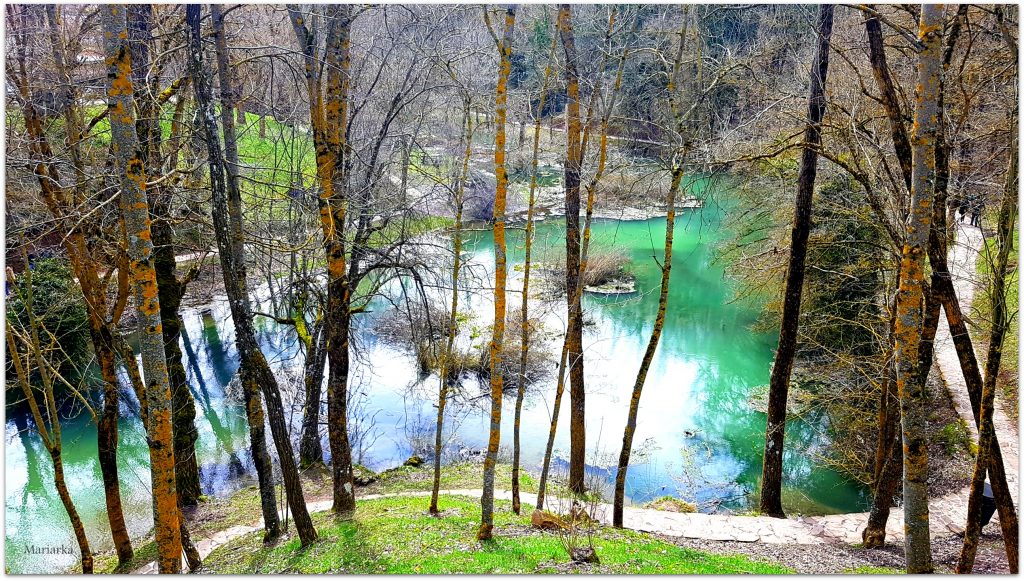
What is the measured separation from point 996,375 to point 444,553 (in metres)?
6.08

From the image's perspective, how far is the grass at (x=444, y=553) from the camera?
7.29 metres

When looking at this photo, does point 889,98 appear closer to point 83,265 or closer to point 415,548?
point 415,548

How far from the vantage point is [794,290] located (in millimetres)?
10141

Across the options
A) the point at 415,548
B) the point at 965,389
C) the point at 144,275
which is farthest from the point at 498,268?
the point at 965,389

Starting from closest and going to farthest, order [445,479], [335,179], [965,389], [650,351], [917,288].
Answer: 1. [917,288]
2. [335,179]
3. [650,351]
4. [445,479]
5. [965,389]

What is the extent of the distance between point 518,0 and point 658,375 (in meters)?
12.6

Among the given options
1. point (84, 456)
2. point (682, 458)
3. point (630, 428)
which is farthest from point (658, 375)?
point (84, 456)

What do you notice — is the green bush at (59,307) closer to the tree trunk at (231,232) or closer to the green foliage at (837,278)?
the tree trunk at (231,232)

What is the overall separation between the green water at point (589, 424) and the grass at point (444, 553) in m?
1.34

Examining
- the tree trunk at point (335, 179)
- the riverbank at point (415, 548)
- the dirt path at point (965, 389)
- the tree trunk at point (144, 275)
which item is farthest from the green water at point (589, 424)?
the tree trunk at point (144, 275)

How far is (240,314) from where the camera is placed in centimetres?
750

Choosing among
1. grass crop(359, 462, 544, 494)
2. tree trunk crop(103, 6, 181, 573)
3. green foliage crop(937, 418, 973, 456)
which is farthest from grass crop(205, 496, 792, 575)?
green foliage crop(937, 418, 973, 456)

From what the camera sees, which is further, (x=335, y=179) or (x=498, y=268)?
(x=335, y=179)

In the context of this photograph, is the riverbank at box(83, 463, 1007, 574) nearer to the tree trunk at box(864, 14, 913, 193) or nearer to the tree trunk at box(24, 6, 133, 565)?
the tree trunk at box(24, 6, 133, 565)
